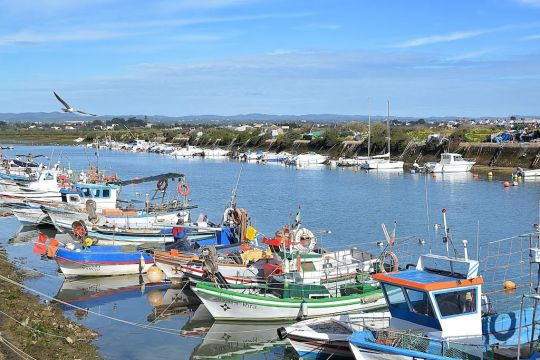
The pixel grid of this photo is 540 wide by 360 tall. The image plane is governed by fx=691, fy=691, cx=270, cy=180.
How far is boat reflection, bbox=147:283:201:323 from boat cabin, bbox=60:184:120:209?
11.9 meters

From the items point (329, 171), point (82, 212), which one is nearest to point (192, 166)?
point (329, 171)

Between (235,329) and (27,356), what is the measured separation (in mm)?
6421

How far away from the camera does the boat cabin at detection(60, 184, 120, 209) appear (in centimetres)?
3400

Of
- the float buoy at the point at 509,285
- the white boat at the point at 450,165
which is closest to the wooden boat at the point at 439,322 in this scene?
the float buoy at the point at 509,285

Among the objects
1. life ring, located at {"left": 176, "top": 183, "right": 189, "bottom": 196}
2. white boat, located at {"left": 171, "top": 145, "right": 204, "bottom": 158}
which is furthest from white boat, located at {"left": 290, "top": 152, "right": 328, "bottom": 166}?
life ring, located at {"left": 176, "top": 183, "right": 189, "bottom": 196}

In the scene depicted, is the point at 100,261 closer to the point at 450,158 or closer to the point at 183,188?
the point at 183,188

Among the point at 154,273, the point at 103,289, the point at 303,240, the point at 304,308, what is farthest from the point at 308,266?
the point at 103,289

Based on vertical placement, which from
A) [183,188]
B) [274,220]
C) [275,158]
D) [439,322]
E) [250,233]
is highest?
[183,188]

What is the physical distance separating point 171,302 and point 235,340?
407 cm

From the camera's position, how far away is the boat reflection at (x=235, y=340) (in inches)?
694

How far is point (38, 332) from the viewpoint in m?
16.1

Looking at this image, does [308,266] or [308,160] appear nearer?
[308,266]

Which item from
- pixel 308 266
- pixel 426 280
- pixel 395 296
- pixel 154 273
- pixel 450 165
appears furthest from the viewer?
pixel 450 165

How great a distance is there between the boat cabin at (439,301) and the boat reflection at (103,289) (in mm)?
10819
